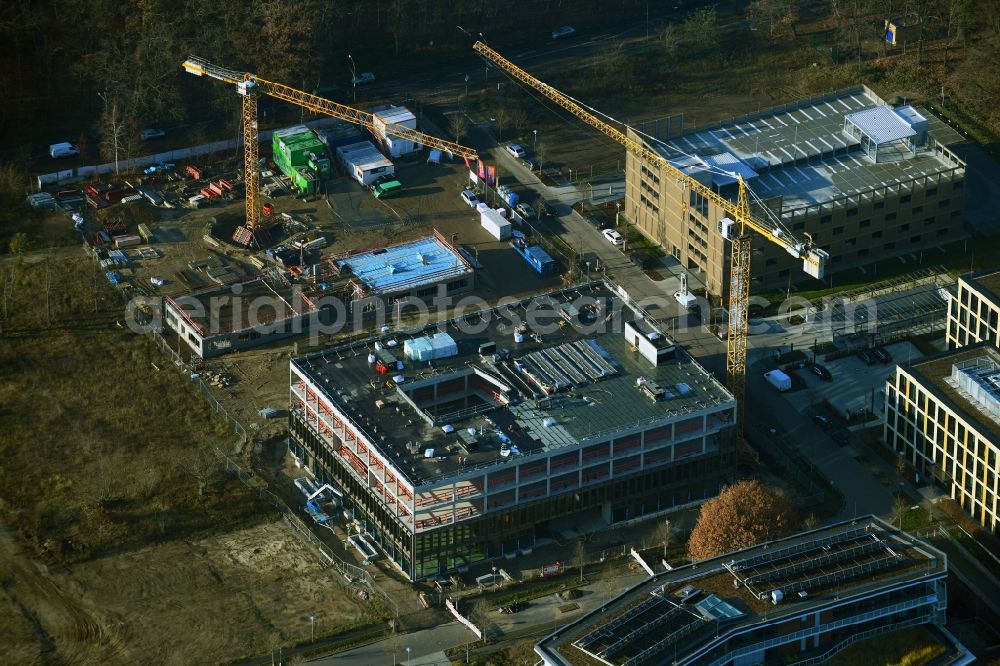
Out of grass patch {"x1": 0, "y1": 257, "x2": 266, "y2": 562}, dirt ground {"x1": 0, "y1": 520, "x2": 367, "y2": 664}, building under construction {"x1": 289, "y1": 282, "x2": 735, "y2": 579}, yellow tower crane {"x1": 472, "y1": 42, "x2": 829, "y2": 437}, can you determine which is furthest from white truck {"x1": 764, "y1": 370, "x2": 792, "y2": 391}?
grass patch {"x1": 0, "y1": 257, "x2": 266, "y2": 562}

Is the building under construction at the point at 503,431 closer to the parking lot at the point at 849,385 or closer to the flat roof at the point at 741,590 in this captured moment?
the parking lot at the point at 849,385

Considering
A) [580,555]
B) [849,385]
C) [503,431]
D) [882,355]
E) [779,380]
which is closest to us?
[580,555]

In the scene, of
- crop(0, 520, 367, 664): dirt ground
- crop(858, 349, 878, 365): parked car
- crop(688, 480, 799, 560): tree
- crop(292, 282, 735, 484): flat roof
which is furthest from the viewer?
crop(858, 349, 878, 365): parked car

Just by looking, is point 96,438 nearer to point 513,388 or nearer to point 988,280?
point 513,388

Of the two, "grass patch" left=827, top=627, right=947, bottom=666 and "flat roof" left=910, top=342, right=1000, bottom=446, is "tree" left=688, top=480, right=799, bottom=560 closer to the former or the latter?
"grass patch" left=827, top=627, right=947, bottom=666

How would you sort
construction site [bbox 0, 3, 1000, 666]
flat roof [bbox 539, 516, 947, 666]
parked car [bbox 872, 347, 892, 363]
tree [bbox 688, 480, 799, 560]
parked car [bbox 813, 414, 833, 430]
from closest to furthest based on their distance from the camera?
flat roof [bbox 539, 516, 947, 666] < construction site [bbox 0, 3, 1000, 666] < tree [bbox 688, 480, 799, 560] < parked car [bbox 813, 414, 833, 430] < parked car [bbox 872, 347, 892, 363]

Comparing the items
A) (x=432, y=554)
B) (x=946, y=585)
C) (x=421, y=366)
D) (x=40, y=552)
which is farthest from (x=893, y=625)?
(x=40, y=552)

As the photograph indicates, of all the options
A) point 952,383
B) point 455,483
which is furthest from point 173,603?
point 952,383
